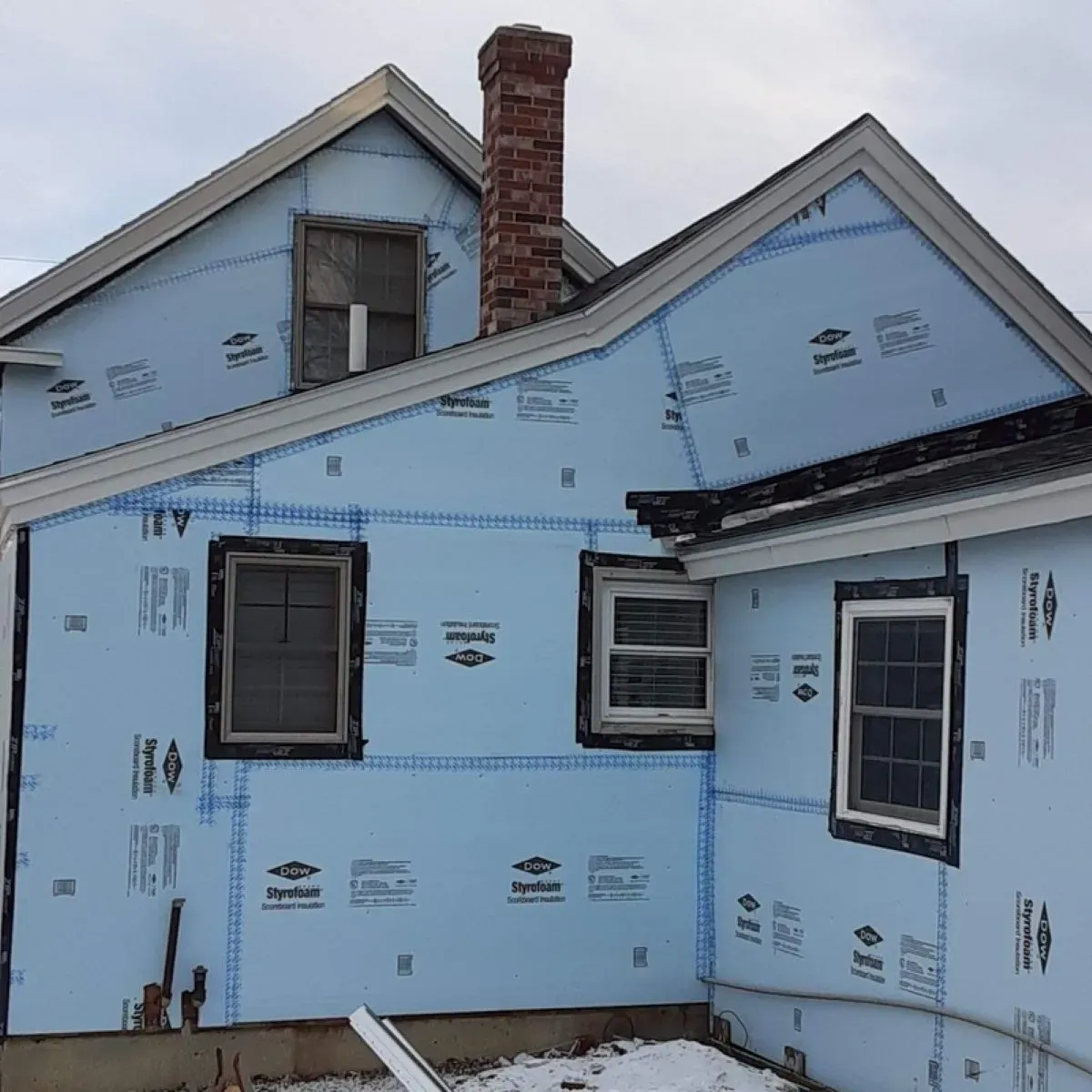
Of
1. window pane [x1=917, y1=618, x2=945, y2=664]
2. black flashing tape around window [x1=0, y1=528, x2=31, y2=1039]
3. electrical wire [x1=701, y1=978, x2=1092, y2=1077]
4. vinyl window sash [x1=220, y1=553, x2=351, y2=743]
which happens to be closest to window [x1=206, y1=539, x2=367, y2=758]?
vinyl window sash [x1=220, y1=553, x2=351, y2=743]

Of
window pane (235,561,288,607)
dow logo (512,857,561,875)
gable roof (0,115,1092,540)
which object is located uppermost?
gable roof (0,115,1092,540)

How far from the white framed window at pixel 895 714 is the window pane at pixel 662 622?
145cm

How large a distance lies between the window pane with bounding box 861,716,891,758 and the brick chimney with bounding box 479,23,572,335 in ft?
13.3

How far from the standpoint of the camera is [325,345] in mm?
12586

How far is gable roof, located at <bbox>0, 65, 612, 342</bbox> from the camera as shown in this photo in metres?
11.9

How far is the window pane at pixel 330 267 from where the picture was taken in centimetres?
1257

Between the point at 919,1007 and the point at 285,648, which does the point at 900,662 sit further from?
the point at 285,648

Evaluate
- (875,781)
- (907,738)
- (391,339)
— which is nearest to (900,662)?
(907,738)

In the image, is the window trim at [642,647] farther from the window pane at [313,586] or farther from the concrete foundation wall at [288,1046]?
the concrete foundation wall at [288,1046]

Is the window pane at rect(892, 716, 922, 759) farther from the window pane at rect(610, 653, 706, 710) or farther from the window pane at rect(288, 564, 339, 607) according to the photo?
the window pane at rect(288, 564, 339, 607)

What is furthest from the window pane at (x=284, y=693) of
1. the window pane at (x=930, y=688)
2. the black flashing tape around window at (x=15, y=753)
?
the window pane at (x=930, y=688)

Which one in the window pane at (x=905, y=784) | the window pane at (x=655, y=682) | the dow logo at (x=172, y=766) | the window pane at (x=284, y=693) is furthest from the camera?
the window pane at (x=655, y=682)

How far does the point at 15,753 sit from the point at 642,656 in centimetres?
379

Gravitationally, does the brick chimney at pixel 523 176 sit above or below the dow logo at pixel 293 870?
above
